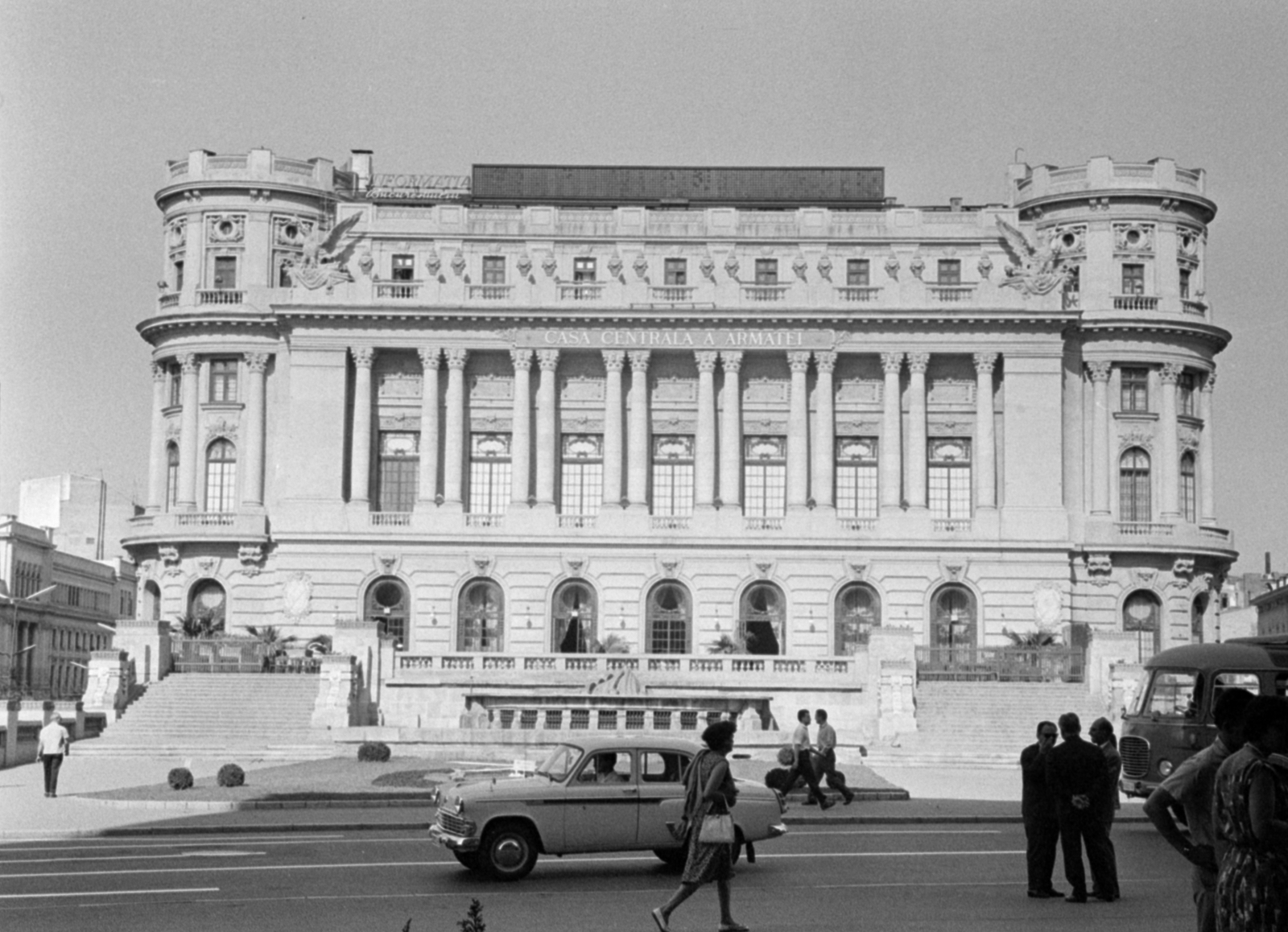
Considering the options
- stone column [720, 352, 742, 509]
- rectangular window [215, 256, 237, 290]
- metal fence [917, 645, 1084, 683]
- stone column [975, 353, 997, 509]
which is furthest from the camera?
rectangular window [215, 256, 237, 290]

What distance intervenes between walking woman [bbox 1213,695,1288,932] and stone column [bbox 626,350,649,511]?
191 ft

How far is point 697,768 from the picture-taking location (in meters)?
18.7

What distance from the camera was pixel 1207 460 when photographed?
7306 cm

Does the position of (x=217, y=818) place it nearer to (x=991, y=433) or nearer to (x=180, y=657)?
(x=180, y=657)

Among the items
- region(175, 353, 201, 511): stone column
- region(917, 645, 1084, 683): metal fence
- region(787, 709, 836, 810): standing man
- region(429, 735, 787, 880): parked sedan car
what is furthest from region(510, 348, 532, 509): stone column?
region(429, 735, 787, 880): parked sedan car

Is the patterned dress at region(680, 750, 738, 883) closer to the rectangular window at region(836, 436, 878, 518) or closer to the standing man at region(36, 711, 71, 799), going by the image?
the standing man at region(36, 711, 71, 799)

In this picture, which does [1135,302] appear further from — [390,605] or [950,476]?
[390,605]

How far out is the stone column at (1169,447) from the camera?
71.0 m

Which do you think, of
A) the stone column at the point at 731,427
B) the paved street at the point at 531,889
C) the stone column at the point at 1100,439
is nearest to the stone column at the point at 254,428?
the stone column at the point at 731,427

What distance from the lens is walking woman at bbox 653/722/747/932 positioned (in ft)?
59.2

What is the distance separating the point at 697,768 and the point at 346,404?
5399cm

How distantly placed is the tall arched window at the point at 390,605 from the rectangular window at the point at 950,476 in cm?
2102

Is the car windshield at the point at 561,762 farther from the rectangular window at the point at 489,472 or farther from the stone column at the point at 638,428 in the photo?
the rectangular window at the point at 489,472

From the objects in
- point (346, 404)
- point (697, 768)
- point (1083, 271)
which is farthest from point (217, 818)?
point (1083, 271)
